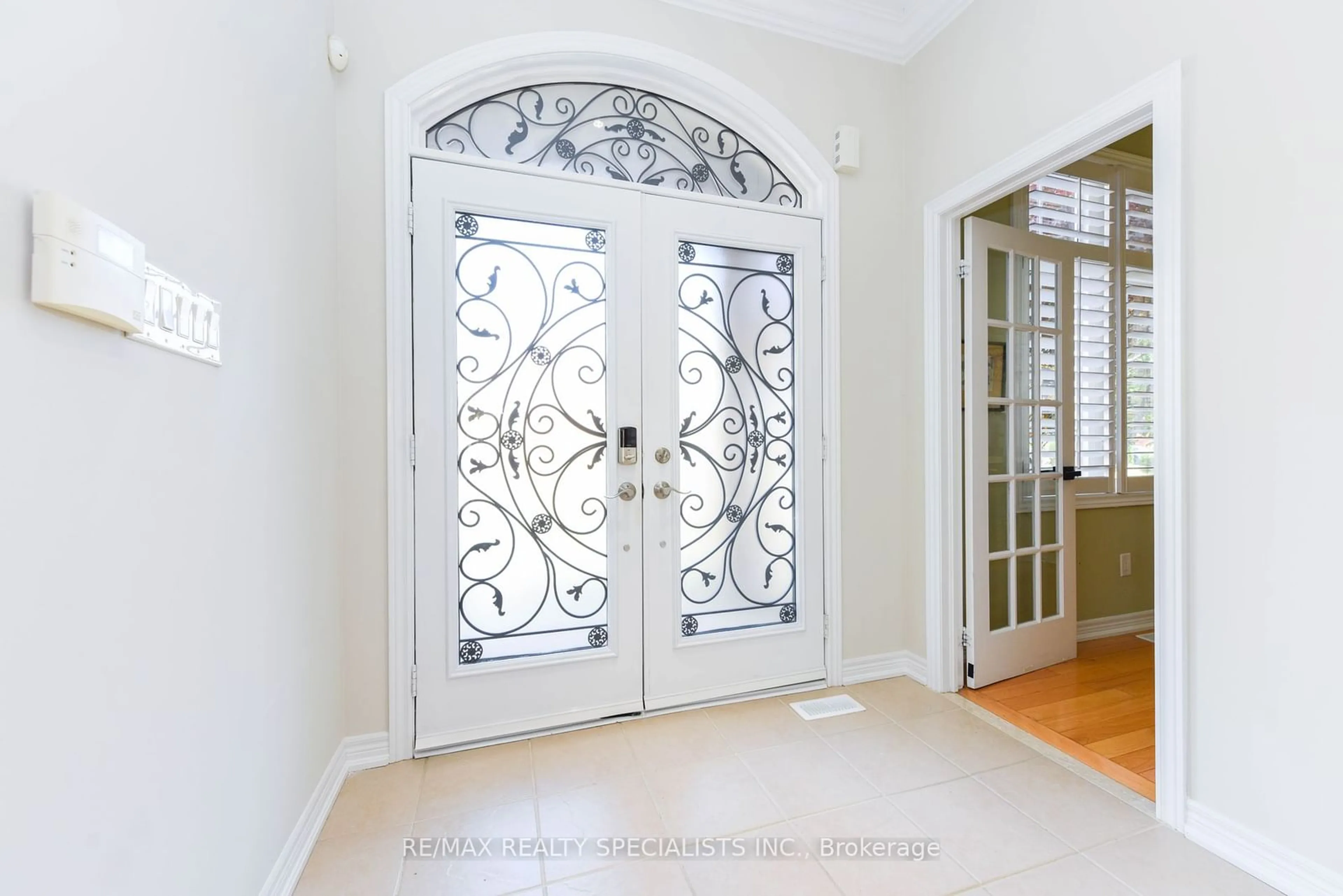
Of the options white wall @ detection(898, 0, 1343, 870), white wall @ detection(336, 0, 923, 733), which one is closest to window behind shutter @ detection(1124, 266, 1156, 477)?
white wall @ detection(336, 0, 923, 733)

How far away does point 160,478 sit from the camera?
0.99 metres

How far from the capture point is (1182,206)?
167cm

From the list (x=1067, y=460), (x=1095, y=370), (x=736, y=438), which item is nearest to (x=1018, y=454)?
(x=1067, y=460)

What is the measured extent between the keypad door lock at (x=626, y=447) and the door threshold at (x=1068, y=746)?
1795mm

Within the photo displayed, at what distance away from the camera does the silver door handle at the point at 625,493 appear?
2.32m

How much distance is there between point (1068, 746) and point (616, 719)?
1671 millimetres

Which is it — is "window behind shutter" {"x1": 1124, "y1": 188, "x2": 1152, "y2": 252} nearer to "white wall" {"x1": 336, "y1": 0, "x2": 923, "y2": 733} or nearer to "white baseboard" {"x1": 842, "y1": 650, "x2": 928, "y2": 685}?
"white wall" {"x1": 336, "y1": 0, "x2": 923, "y2": 733}

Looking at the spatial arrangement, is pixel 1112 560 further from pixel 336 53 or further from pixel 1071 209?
pixel 336 53

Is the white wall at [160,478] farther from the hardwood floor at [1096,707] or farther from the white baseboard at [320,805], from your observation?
the hardwood floor at [1096,707]

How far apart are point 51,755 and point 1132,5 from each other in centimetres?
299

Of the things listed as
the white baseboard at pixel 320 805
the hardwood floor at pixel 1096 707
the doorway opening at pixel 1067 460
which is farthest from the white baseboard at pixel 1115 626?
the white baseboard at pixel 320 805

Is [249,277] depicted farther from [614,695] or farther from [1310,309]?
[1310,309]

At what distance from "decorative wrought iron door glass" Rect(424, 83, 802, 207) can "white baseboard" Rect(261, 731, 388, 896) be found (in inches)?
85.1

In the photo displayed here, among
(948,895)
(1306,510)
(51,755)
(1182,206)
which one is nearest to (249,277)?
(51,755)
